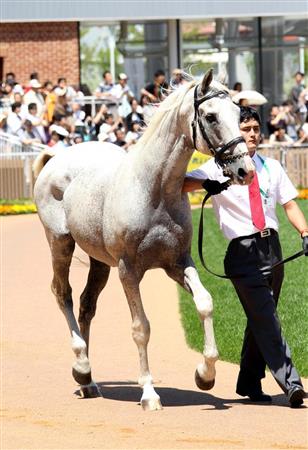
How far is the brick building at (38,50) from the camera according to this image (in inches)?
1391

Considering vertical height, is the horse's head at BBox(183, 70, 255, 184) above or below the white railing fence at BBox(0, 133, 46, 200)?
above

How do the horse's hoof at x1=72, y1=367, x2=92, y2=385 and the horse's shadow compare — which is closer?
the horse's shadow

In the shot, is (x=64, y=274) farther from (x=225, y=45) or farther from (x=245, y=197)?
(x=225, y=45)

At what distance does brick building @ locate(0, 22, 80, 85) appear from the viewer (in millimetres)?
35344

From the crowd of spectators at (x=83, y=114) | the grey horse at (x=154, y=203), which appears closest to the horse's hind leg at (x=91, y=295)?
the grey horse at (x=154, y=203)

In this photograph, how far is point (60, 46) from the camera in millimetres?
35781

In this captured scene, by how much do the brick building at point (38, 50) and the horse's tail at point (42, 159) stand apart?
25285 mm

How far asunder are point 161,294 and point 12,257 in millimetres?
3960

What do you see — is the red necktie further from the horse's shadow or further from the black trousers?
the horse's shadow

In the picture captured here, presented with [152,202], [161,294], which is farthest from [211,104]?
[161,294]

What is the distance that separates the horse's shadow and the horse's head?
1633 mm

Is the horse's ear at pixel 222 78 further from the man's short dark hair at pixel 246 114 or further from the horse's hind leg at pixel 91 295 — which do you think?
the horse's hind leg at pixel 91 295

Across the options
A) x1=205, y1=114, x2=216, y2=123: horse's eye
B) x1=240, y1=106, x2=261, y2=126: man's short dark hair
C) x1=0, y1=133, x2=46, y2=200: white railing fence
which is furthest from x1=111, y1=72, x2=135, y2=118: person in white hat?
x1=205, y1=114, x2=216, y2=123: horse's eye

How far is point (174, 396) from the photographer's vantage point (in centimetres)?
863
